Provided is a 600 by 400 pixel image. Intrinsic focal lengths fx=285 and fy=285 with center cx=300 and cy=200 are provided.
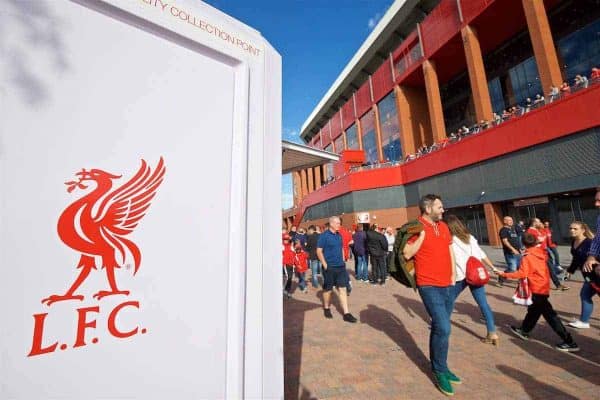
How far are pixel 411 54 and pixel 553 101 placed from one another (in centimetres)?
1439

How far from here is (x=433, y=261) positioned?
3.01 meters

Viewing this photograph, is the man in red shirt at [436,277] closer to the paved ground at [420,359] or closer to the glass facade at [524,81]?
the paved ground at [420,359]

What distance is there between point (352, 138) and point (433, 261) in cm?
3577

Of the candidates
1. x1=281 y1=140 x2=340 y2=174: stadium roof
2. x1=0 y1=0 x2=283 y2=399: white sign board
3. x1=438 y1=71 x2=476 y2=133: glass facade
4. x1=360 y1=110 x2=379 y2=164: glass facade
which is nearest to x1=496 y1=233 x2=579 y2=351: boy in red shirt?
x1=281 y1=140 x2=340 y2=174: stadium roof

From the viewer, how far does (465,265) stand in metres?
4.10

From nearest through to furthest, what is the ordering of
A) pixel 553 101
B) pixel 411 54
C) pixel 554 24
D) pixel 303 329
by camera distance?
pixel 303 329
pixel 553 101
pixel 554 24
pixel 411 54

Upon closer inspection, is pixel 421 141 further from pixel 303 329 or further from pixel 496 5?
pixel 303 329

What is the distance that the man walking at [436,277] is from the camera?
2.90 meters

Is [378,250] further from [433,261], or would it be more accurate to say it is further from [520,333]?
[433,261]

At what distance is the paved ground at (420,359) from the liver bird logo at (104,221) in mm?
2514

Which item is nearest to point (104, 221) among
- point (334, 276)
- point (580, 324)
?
point (334, 276)

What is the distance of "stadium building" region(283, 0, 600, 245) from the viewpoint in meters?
13.7

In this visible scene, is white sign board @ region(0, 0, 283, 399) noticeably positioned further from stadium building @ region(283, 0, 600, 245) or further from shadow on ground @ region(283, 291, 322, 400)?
stadium building @ region(283, 0, 600, 245)

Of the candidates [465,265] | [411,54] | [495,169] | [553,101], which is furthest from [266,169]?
[411,54]
